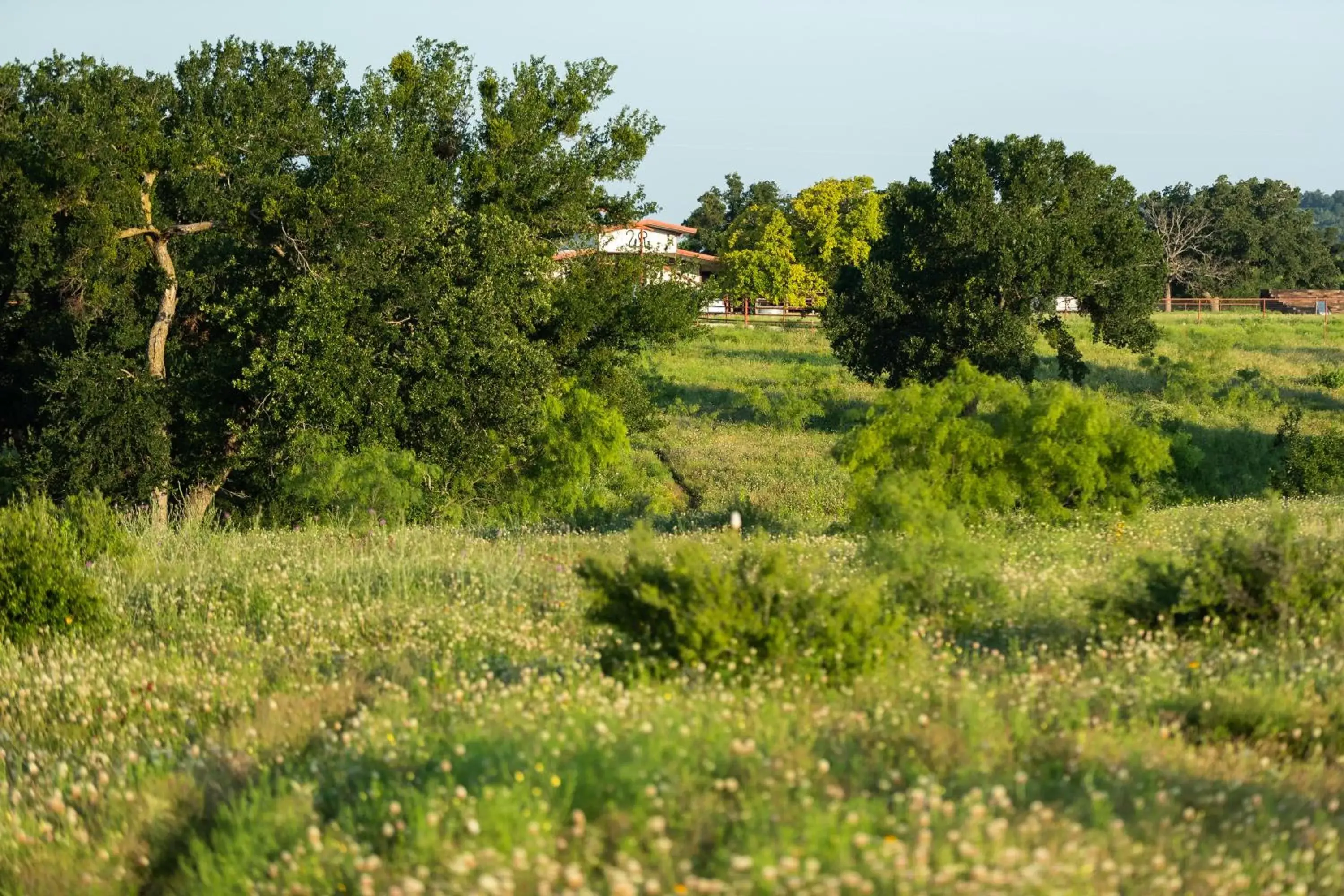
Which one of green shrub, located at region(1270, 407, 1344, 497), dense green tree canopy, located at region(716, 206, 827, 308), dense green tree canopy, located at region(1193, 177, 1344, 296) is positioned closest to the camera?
green shrub, located at region(1270, 407, 1344, 497)

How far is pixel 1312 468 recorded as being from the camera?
29.7m

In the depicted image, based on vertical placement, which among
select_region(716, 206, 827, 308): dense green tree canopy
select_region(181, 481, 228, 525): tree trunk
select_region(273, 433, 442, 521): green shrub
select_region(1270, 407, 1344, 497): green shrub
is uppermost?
select_region(716, 206, 827, 308): dense green tree canopy

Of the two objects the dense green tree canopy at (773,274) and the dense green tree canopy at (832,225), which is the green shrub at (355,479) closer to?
the dense green tree canopy at (773,274)

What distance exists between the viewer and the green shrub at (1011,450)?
57.2 feet

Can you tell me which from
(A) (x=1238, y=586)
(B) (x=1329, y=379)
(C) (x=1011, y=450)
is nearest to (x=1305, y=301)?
(B) (x=1329, y=379)

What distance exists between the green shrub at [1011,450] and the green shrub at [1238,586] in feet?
28.0

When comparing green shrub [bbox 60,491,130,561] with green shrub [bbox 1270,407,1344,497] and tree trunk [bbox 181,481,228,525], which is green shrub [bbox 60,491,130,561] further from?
green shrub [bbox 1270,407,1344,497]

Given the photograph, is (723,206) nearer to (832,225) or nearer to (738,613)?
(832,225)

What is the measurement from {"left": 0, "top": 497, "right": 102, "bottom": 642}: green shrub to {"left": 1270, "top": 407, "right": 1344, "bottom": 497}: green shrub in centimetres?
2437

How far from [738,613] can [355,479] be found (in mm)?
14975

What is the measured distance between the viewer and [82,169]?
21312 millimetres

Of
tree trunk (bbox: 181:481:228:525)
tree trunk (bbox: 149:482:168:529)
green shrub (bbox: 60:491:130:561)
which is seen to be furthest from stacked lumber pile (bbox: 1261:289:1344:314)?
green shrub (bbox: 60:491:130:561)

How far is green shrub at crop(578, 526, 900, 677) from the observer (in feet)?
23.2

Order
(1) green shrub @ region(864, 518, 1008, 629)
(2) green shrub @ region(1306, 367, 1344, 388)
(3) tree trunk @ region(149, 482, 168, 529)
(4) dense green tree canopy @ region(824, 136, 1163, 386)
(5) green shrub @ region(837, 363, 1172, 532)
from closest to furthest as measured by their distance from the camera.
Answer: (1) green shrub @ region(864, 518, 1008, 629) < (5) green shrub @ region(837, 363, 1172, 532) < (3) tree trunk @ region(149, 482, 168, 529) < (4) dense green tree canopy @ region(824, 136, 1163, 386) < (2) green shrub @ region(1306, 367, 1344, 388)
